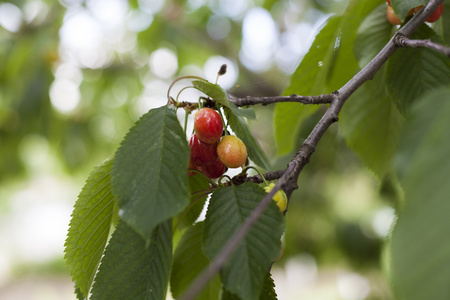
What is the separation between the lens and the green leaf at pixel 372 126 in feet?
2.66

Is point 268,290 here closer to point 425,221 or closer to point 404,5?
point 425,221

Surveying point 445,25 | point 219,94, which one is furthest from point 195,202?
point 445,25

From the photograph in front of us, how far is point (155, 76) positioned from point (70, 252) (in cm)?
261

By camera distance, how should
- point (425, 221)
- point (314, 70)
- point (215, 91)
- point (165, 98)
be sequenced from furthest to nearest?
point (165, 98) < point (314, 70) < point (215, 91) < point (425, 221)

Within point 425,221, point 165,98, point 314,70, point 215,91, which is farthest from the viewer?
point 165,98

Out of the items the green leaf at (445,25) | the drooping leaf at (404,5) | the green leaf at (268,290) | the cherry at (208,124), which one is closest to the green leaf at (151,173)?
the cherry at (208,124)

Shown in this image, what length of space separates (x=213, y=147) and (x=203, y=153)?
2 cm

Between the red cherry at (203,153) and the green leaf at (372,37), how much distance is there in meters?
0.30

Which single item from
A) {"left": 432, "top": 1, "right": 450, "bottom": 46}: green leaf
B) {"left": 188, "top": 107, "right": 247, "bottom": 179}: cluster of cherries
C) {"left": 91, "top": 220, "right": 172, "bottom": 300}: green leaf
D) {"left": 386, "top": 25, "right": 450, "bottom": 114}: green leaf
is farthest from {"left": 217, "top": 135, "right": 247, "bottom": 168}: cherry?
{"left": 432, "top": 1, "right": 450, "bottom": 46}: green leaf

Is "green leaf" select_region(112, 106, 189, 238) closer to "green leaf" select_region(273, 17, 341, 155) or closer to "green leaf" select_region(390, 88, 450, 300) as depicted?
"green leaf" select_region(390, 88, 450, 300)

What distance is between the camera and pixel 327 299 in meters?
4.86

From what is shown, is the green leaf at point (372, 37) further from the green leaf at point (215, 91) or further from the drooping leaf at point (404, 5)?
the green leaf at point (215, 91)

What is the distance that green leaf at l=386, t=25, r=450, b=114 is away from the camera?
0.64 metres

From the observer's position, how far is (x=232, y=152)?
22.7 inches
